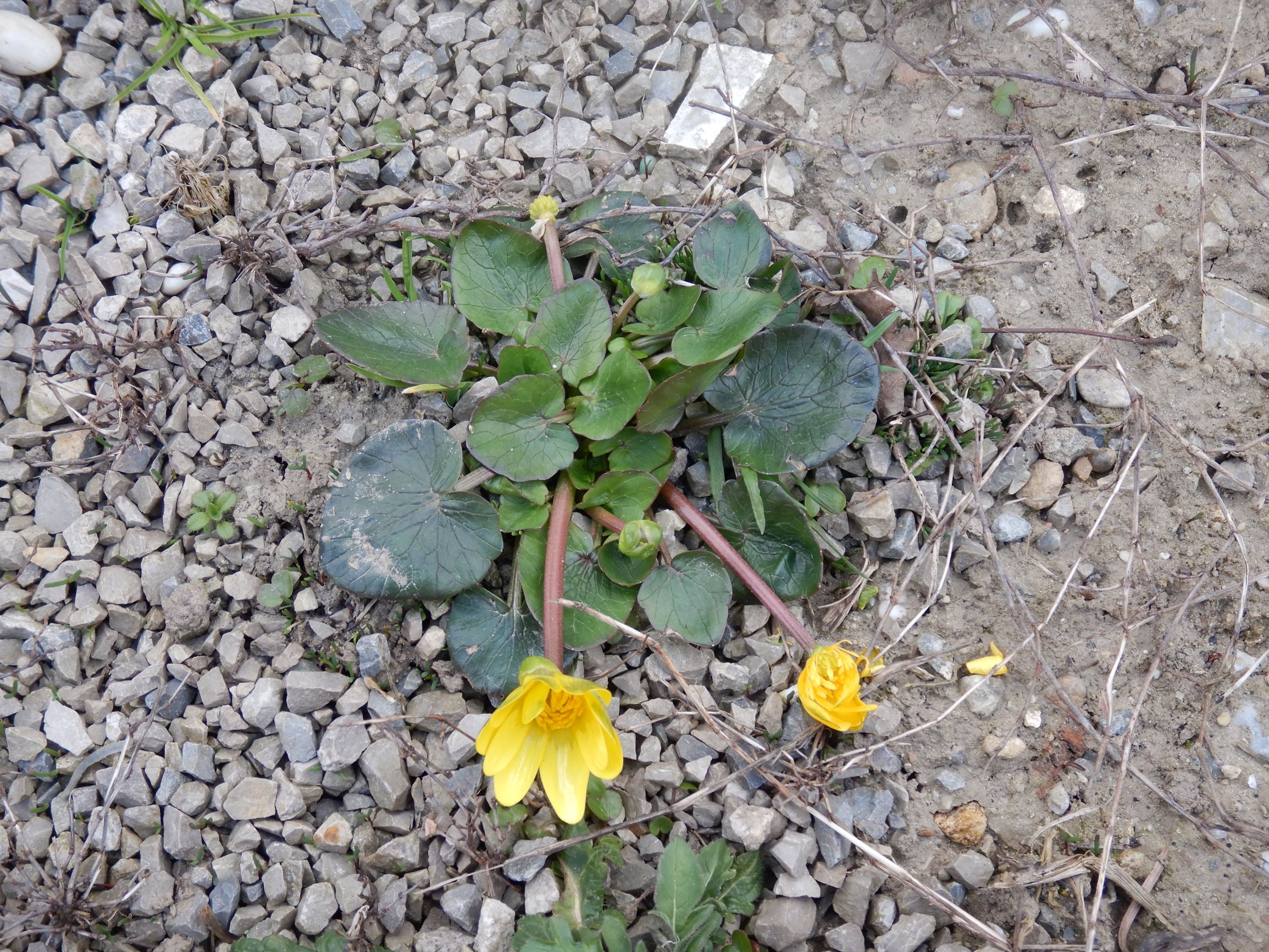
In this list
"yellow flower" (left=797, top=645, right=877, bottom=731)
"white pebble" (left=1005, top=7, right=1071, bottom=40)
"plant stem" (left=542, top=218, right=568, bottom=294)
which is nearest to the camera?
"yellow flower" (left=797, top=645, right=877, bottom=731)

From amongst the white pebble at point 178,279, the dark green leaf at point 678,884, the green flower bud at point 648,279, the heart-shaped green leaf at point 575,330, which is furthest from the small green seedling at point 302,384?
the dark green leaf at point 678,884

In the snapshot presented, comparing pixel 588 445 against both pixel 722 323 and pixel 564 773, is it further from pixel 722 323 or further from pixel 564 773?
pixel 564 773

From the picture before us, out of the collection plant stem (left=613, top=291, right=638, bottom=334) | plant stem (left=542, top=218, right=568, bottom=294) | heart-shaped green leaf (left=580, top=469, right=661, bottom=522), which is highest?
plant stem (left=542, top=218, right=568, bottom=294)

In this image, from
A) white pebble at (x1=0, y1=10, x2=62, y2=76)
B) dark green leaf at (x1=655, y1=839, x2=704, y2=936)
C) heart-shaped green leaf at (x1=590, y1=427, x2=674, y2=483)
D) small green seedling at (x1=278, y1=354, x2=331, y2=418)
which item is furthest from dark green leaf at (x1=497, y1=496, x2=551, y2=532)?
white pebble at (x1=0, y1=10, x2=62, y2=76)

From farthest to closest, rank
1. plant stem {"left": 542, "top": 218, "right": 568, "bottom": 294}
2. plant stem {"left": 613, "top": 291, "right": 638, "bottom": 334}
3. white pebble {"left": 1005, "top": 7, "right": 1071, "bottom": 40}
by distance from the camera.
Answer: white pebble {"left": 1005, "top": 7, "right": 1071, "bottom": 40} → plant stem {"left": 542, "top": 218, "right": 568, "bottom": 294} → plant stem {"left": 613, "top": 291, "right": 638, "bottom": 334}

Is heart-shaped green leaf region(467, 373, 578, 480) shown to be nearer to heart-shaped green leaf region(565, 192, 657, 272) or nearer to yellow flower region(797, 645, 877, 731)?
heart-shaped green leaf region(565, 192, 657, 272)

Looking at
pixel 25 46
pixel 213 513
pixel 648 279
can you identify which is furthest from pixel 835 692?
pixel 25 46

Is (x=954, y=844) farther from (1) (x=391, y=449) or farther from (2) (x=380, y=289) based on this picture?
(2) (x=380, y=289)
